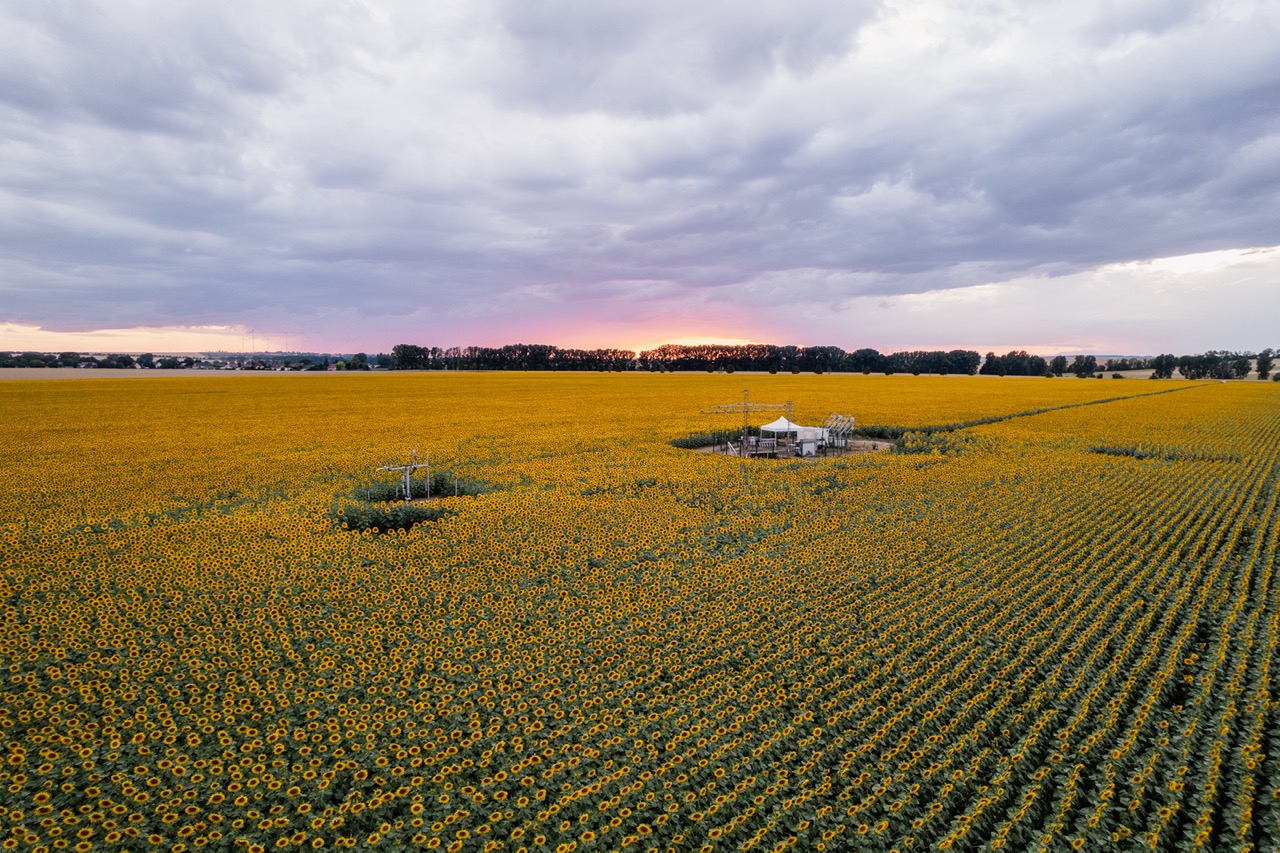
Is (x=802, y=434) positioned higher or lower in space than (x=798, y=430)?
lower

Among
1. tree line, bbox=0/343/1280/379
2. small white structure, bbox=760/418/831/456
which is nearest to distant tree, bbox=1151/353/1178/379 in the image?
tree line, bbox=0/343/1280/379

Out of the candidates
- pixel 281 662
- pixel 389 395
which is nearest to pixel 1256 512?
pixel 281 662

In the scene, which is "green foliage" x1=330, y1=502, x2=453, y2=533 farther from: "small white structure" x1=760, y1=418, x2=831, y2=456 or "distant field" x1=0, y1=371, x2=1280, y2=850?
"small white structure" x1=760, y1=418, x2=831, y2=456

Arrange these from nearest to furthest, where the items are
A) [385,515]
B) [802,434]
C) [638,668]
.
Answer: [638,668]
[385,515]
[802,434]

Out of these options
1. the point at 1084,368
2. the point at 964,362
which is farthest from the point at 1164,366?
the point at 964,362

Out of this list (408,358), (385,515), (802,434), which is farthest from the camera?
(408,358)

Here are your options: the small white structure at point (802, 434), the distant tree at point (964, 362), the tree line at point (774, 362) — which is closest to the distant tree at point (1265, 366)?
the tree line at point (774, 362)

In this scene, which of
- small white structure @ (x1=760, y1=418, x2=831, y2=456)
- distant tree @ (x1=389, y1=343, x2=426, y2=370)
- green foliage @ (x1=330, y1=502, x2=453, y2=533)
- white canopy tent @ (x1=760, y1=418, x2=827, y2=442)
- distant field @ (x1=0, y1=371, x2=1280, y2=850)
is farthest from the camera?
distant tree @ (x1=389, y1=343, x2=426, y2=370)

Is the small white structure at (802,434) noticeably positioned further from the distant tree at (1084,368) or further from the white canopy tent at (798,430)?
the distant tree at (1084,368)

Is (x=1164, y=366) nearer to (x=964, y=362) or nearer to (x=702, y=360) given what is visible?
(x=964, y=362)

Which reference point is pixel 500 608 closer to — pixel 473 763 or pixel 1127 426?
pixel 473 763

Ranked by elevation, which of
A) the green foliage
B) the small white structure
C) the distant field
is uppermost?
the small white structure
